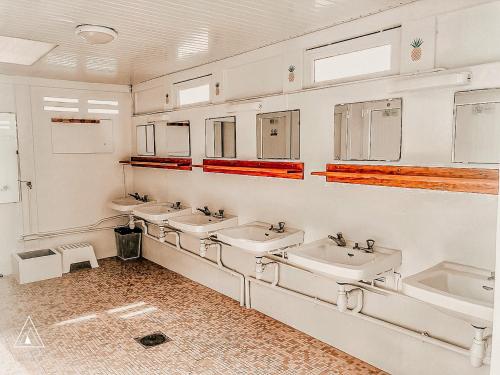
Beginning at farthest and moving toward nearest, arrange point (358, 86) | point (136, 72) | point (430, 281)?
point (136, 72) < point (358, 86) < point (430, 281)

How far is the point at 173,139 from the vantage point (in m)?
5.39

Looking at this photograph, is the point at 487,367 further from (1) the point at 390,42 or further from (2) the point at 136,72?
(2) the point at 136,72

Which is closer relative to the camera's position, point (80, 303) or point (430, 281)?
point (430, 281)

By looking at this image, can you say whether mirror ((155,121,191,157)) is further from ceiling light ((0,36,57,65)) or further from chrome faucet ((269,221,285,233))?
chrome faucet ((269,221,285,233))

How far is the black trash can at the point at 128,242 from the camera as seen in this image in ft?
20.3

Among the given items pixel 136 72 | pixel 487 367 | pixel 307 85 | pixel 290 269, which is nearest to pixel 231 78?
pixel 307 85

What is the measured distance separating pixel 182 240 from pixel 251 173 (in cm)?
198

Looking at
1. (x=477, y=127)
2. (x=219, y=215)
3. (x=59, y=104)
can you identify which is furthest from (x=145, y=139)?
(x=477, y=127)

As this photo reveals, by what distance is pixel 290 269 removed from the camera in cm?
384

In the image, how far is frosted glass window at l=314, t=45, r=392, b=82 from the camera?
9.77 ft

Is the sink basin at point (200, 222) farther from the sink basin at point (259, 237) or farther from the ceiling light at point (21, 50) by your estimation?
the ceiling light at point (21, 50)

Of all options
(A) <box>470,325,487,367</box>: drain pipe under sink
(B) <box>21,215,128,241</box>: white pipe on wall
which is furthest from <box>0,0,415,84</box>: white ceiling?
(B) <box>21,215,128,241</box>: white pipe on wall

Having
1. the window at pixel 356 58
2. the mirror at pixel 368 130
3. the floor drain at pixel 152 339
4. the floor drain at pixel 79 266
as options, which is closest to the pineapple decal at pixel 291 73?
the window at pixel 356 58

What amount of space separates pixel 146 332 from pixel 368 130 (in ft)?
9.05
